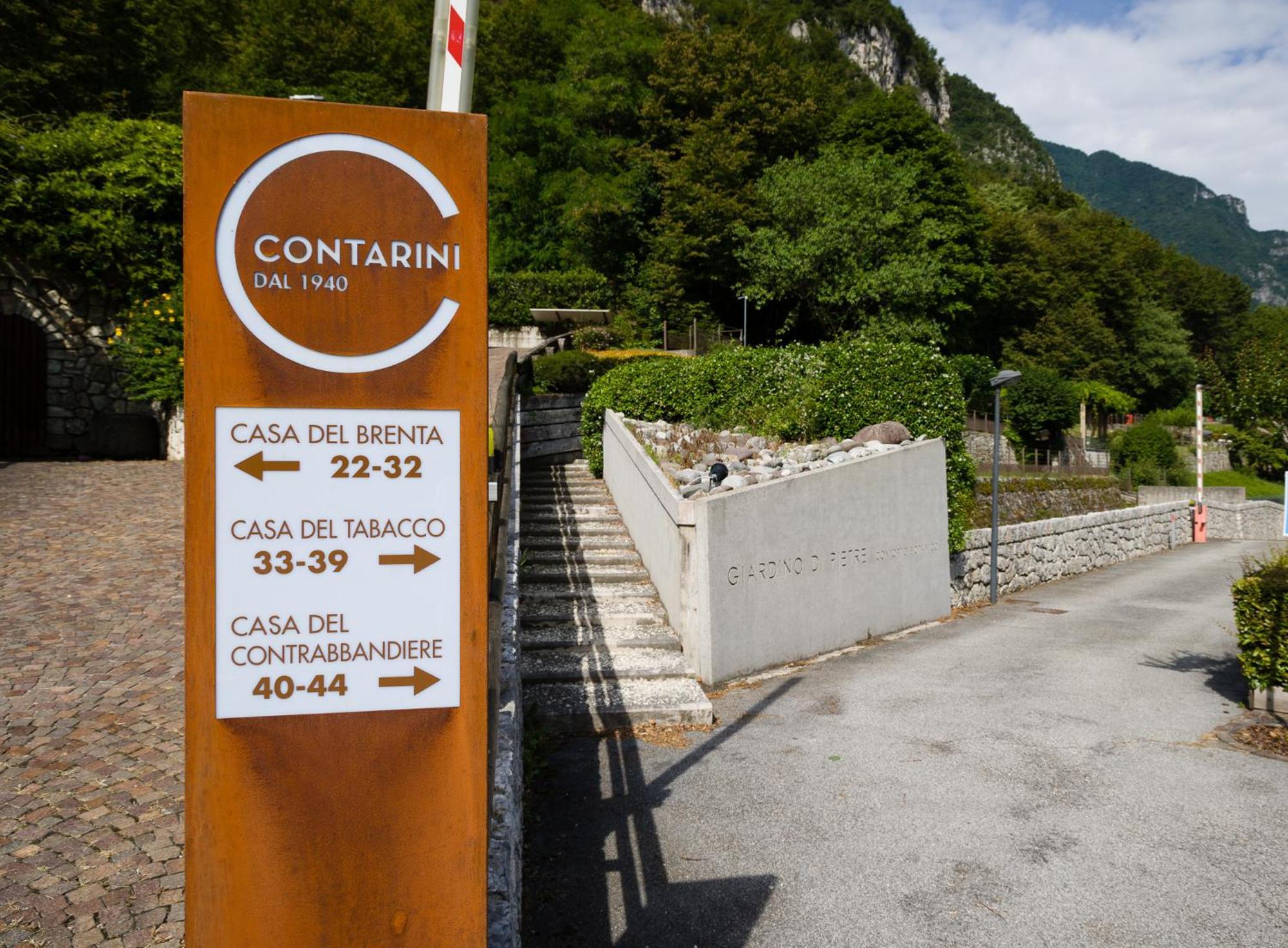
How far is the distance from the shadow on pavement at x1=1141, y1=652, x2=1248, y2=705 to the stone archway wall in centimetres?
1570

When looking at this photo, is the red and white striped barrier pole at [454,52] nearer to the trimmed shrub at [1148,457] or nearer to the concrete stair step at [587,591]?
the concrete stair step at [587,591]

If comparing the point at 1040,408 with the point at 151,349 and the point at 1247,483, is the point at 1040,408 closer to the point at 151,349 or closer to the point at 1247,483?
the point at 1247,483

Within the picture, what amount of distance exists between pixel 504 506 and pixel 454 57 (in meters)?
3.19

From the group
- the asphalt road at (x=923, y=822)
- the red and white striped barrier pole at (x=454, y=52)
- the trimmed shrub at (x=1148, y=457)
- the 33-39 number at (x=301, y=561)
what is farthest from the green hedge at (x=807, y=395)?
the trimmed shrub at (x=1148, y=457)

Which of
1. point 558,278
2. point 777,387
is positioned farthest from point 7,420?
point 558,278

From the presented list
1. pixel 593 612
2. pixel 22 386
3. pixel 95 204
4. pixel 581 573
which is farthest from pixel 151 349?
pixel 593 612

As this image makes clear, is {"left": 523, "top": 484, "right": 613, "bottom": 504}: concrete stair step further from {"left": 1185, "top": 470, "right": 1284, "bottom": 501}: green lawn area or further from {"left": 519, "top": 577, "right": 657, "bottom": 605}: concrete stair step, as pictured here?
{"left": 1185, "top": 470, "right": 1284, "bottom": 501}: green lawn area

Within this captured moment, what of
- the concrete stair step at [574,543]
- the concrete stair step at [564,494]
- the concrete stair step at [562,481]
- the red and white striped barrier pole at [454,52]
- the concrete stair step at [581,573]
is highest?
the red and white striped barrier pole at [454,52]

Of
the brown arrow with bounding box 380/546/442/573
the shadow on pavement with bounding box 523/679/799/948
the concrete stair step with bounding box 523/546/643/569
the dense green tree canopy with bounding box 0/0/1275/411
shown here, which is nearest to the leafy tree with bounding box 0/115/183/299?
the dense green tree canopy with bounding box 0/0/1275/411

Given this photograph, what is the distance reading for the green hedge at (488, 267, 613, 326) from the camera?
31281 mm

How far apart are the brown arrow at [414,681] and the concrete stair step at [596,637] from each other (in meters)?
5.74

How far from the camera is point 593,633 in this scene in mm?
8180

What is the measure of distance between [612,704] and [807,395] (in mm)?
6538

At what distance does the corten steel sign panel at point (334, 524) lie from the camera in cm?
209
